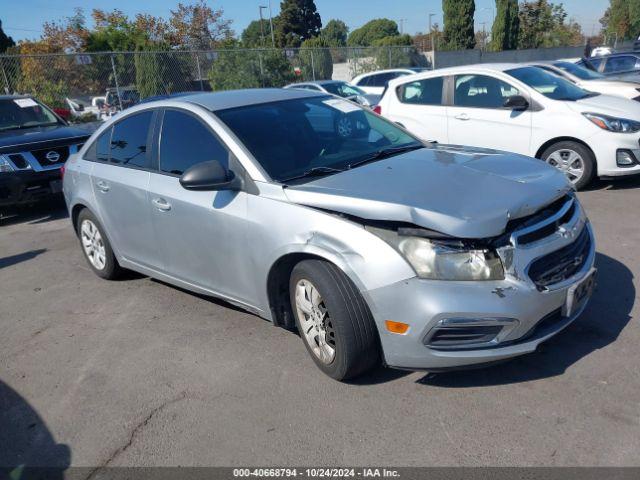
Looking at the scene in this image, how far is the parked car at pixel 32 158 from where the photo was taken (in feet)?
26.3

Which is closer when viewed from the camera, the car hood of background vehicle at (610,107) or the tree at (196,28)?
the car hood of background vehicle at (610,107)

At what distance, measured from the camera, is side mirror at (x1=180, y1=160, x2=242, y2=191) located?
11.9 feet

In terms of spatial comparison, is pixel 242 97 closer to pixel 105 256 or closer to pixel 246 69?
pixel 105 256

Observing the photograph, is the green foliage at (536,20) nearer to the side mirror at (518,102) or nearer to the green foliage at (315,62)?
the green foliage at (315,62)

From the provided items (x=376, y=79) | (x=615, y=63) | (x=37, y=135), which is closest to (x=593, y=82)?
(x=615, y=63)

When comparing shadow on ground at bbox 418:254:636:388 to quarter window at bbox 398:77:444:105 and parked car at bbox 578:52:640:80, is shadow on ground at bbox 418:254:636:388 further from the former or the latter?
parked car at bbox 578:52:640:80

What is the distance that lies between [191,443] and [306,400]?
663 mm

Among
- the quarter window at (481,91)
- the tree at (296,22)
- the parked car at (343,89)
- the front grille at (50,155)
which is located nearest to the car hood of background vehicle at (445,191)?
the quarter window at (481,91)

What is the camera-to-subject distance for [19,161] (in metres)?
8.09

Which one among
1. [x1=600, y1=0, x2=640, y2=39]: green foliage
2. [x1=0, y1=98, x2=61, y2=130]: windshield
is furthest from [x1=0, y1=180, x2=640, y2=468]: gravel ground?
[x1=600, y1=0, x2=640, y2=39]: green foliage

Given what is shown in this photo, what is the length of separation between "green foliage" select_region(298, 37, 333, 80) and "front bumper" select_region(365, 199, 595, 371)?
22418 millimetres

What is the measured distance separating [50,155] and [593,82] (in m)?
10.6

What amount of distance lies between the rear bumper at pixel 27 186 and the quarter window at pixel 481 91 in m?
5.72

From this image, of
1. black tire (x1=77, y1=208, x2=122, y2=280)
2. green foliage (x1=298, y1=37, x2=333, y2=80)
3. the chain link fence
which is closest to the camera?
black tire (x1=77, y1=208, x2=122, y2=280)
